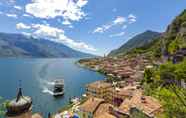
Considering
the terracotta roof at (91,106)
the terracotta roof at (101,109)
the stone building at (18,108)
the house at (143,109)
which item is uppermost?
the stone building at (18,108)

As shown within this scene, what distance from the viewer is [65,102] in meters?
65.2

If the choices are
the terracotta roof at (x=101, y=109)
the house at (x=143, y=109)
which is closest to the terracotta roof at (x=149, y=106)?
the house at (x=143, y=109)

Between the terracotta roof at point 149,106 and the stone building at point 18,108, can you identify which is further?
the terracotta roof at point 149,106

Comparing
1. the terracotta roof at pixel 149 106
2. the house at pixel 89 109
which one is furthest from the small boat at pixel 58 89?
the terracotta roof at pixel 149 106

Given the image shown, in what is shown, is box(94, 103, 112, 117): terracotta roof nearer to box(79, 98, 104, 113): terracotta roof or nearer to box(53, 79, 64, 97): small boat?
box(79, 98, 104, 113): terracotta roof

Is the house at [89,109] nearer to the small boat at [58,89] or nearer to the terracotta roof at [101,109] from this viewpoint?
the terracotta roof at [101,109]

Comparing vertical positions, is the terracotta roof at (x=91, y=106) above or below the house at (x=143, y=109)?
below

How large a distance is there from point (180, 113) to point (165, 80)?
35000 millimetres

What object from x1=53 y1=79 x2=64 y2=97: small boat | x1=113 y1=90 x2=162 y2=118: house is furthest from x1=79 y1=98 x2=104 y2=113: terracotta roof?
x1=53 y1=79 x2=64 y2=97: small boat

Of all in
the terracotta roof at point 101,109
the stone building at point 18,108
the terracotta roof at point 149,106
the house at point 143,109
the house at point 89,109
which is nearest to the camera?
the stone building at point 18,108

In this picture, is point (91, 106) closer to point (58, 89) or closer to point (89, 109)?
point (89, 109)

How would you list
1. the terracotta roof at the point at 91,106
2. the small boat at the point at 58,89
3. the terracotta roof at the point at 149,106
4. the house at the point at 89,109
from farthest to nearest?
the small boat at the point at 58,89 → the terracotta roof at the point at 91,106 → the house at the point at 89,109 → the terracotta roof at the point at 149,106

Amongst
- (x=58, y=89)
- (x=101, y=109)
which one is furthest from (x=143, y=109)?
(x=58, y=89)

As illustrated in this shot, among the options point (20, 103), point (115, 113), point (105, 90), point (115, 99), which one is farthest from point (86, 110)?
point (20, 103)
